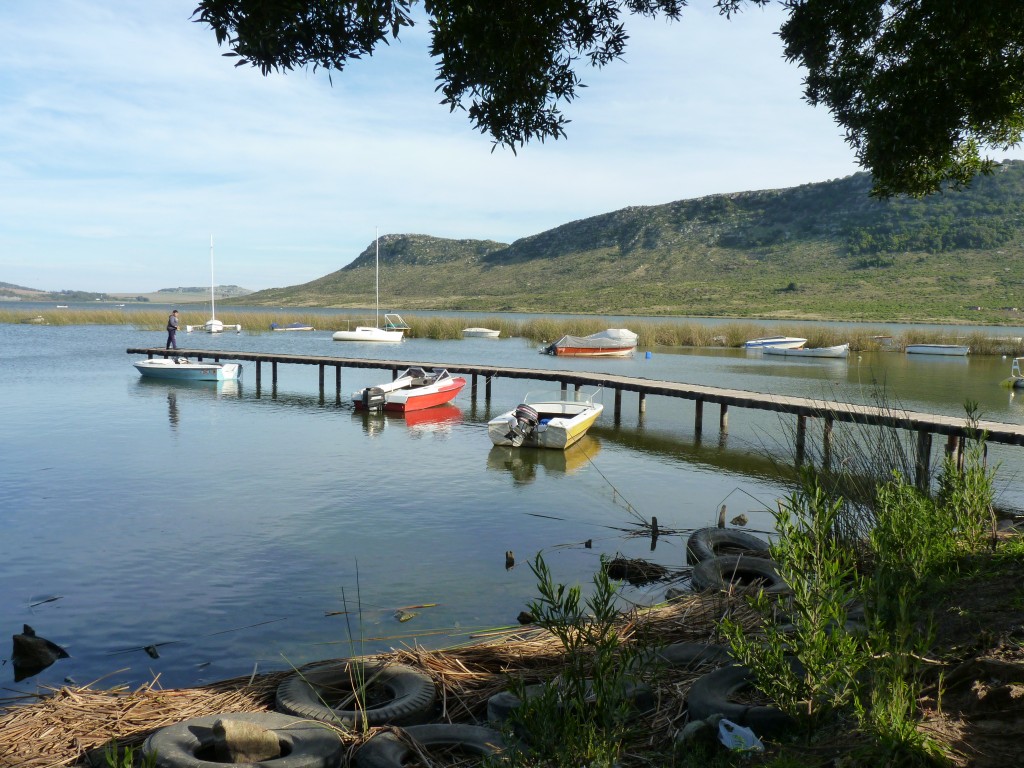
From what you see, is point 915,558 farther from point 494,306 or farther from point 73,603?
point 494,306

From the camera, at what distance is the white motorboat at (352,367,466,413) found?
2545cm

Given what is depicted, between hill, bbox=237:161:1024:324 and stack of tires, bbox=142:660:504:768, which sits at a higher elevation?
hill, bbox=237:161:1024:324

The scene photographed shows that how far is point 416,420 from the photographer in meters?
24.7

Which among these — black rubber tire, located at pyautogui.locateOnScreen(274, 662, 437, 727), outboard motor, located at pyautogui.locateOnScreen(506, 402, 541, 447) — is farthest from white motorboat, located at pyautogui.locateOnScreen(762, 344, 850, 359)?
black rubber tire, located at pyautogui.locateOnScreen(274, 662, 437, 727)

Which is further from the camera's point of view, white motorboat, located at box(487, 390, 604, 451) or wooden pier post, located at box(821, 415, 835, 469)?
white motorboat, located at box(487, 390, 604, 451)

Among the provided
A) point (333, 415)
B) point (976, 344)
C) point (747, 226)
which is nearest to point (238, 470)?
point (333, 415)

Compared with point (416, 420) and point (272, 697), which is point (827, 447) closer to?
point (272, 697)

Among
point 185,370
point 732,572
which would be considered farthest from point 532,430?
point 185,370

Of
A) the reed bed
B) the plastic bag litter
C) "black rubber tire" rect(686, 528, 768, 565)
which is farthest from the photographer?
"black rubber tire" rect(686, 528, 768, 565)

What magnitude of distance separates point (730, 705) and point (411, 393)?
70.3ft

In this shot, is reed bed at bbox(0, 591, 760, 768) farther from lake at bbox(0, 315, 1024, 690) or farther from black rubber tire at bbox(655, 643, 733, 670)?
lake at bbox(0, 315, 1024, 690)

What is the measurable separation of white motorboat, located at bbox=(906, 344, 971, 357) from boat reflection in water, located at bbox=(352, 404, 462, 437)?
30.7m

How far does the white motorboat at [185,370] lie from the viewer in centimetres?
3228

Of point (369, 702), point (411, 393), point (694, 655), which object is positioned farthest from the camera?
point (411, 393)
